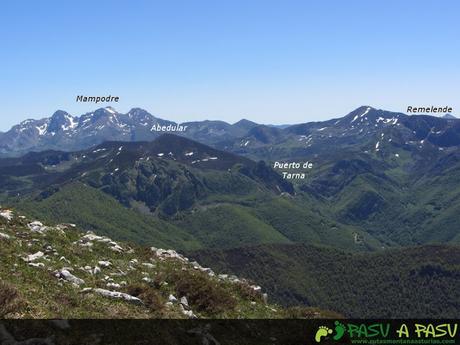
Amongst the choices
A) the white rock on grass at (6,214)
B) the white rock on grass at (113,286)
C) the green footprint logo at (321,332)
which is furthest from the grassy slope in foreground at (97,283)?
the green footprint logo at (321,332)

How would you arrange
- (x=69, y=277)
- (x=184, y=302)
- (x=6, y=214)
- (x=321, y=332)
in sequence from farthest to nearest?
(x=6, y=214)
(x=184, y=302)
(x=321, y=332)
(x=69, y=277)

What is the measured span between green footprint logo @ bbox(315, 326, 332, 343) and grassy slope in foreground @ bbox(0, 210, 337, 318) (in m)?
3.24

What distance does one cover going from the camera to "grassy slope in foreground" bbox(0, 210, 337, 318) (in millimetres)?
22672

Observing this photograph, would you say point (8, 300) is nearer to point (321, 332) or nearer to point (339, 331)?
point (321, 332)

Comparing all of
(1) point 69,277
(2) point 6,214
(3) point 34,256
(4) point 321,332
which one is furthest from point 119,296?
(2) point 6,214

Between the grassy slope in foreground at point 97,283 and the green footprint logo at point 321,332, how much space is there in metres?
3.24

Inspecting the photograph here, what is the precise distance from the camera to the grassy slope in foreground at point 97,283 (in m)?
22.7

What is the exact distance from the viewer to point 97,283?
2742 cm

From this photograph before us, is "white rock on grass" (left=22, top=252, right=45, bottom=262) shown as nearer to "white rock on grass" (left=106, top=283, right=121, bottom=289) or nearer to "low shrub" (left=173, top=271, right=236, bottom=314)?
"white rock on grass" (left=106, top=283, right=121, bottom=289)

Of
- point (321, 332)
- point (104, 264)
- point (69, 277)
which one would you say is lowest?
point (321, 332)

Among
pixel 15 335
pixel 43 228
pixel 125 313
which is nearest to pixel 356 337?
pixel 125 313

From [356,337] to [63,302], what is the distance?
589 inches

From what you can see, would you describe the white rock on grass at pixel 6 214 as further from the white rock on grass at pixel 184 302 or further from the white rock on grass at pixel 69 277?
the white rock on grass at pixel 184 302

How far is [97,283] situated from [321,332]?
1241 cm
